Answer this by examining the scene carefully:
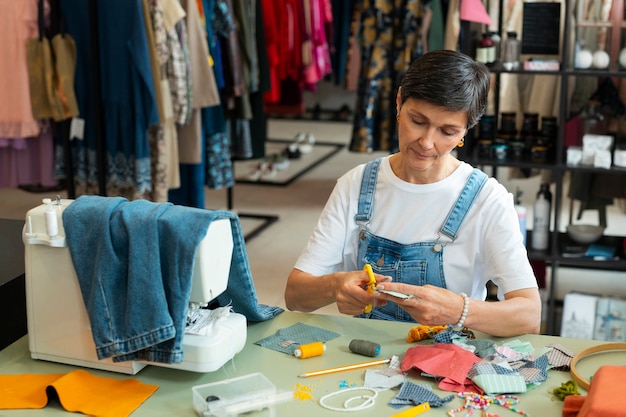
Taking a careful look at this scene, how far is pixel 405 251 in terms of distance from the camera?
7.49ft

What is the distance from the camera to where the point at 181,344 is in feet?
5.92

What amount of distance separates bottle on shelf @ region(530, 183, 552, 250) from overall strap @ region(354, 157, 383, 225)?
6.19ft

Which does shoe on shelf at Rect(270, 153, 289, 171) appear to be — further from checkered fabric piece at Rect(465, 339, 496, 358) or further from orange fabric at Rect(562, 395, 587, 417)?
orange fabric at Rect(562, 395, 587, 417)

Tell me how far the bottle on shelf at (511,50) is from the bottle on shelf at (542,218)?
606mm

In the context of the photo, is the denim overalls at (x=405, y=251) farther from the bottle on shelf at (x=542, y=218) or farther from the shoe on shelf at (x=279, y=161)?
the shoe on shelf at (x=279, y=161)

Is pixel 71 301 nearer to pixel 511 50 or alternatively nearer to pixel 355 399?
pixel 355 399

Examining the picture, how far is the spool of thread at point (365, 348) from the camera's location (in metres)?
1.96

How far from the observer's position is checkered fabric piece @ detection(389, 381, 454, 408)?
68.4 inches

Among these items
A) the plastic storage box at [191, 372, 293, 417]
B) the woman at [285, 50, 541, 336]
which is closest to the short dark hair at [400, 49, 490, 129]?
the woman at [285, 50, 541, 336]

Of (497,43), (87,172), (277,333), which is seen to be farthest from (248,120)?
(277,333)

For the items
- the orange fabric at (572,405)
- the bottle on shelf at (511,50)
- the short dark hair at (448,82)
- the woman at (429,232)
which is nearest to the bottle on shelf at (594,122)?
the bottle on shelf at (511,50)

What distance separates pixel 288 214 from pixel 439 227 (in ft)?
13.1

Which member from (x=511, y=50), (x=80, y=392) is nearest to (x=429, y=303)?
(x=80, y=392)

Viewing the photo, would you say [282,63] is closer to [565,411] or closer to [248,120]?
[248,120]
